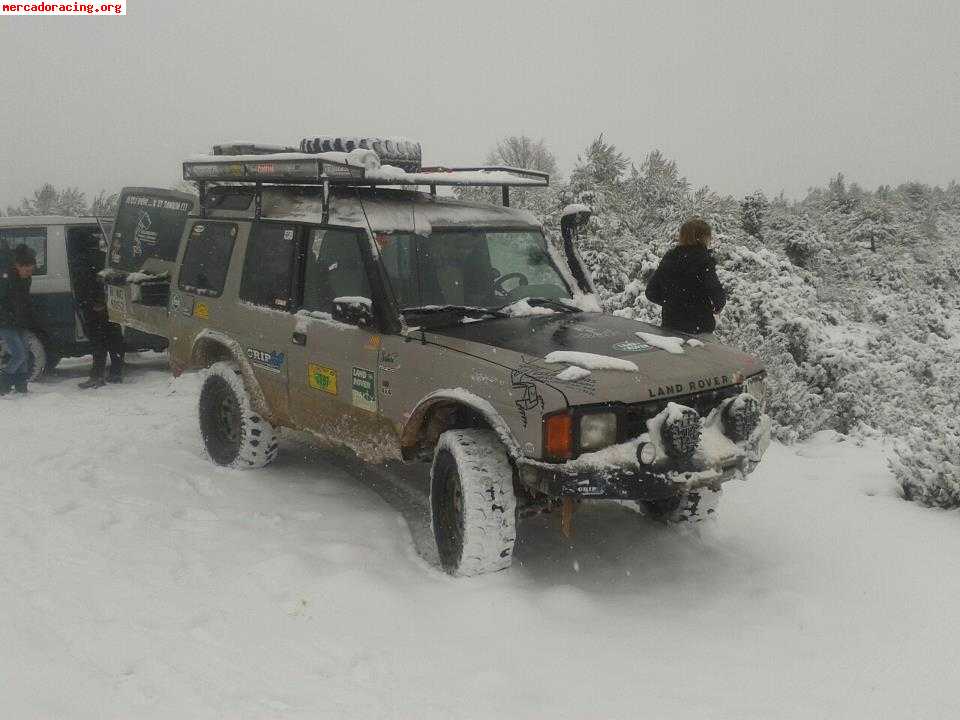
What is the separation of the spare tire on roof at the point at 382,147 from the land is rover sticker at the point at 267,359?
146cm

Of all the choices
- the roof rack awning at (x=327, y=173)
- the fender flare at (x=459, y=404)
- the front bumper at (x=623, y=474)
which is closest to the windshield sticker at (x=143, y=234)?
the roof rack awning at (x=327, y=173)

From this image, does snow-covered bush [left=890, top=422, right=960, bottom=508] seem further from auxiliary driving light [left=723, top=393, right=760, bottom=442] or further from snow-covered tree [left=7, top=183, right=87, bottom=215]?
snow-covered tree [left=7, top=183, right=87, bottom=215]

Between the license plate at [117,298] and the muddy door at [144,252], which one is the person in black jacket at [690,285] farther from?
the license plate at [117,298]

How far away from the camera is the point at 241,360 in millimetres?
5809

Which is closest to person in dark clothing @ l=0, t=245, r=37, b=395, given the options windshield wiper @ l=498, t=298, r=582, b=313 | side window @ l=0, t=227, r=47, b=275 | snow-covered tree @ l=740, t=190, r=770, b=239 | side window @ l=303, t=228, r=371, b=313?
side window @ l=0, t=227, r=47, b=275

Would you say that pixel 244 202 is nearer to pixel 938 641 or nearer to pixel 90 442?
pixel 90 442

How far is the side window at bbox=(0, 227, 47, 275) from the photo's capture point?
9.30 m

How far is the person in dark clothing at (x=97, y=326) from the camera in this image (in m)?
9.62

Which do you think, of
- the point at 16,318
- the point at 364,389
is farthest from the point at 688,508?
the point at 16,318

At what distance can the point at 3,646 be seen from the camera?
10.7 ft

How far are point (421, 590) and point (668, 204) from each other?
731 inches

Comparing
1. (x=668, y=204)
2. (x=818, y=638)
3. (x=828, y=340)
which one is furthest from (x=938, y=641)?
(x=668, y=204)

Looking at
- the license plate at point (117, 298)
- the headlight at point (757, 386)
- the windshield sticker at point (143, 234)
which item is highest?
the windshield sticker at point (143, 234)

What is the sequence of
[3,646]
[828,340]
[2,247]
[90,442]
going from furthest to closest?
[828,340], [2,247], [90,442], [3,646]
